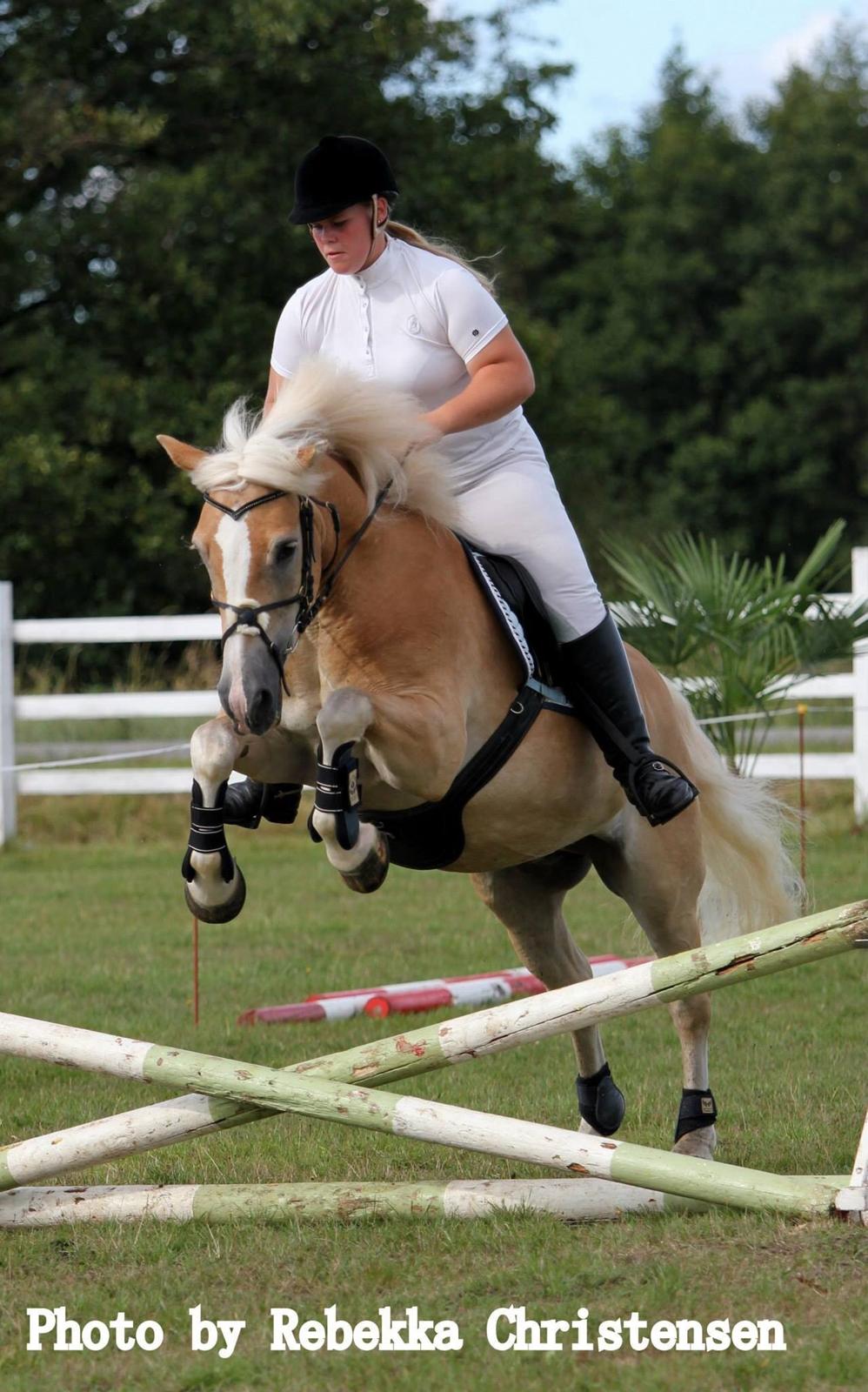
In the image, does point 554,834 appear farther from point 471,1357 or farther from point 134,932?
point 134,932

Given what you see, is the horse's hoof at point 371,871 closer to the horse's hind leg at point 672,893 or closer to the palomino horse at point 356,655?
the palomino horse at point 356,655

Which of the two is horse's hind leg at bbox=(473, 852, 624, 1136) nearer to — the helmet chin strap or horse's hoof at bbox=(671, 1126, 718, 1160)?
horse's hoof at bbox=(671, 1126, 718, 1160)

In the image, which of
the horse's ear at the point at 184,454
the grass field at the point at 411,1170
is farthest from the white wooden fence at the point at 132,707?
the horse's ear at the point at 184,454

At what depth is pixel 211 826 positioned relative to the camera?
3.83m

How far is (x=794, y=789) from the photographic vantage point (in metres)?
12.6

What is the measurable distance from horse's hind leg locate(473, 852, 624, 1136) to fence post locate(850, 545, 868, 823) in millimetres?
7135

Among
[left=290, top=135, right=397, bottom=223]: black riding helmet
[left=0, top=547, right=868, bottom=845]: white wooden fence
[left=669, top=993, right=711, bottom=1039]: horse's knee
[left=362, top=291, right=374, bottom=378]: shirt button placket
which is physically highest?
[left=290, top=135, right=397, bottom=223]: black riding helmet

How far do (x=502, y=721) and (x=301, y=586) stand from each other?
79 centimetres

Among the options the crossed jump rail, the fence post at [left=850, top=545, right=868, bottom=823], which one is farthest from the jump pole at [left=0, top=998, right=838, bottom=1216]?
the fence post at [left=850, top=545, right=868, bottom=823]

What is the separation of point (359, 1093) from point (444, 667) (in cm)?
107

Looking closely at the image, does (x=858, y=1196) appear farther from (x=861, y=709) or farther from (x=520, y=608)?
(x=861, y=709)

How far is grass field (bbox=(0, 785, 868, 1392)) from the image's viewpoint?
3.01 meters

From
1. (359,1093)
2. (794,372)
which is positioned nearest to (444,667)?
(359,1093)

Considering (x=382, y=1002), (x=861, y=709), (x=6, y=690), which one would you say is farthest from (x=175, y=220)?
(x=382, y=1002)
